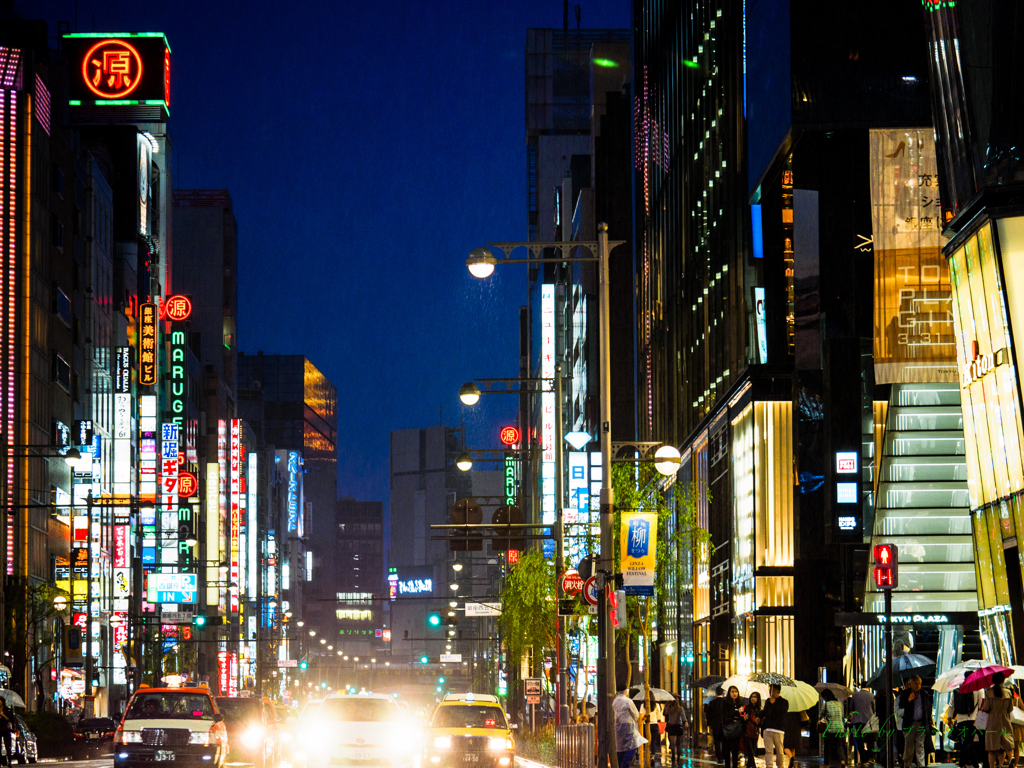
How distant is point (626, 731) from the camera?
2628cm

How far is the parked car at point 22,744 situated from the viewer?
43.3 metres

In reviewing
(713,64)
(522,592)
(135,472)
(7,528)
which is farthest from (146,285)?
(713,64)

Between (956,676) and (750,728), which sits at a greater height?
(956,676)

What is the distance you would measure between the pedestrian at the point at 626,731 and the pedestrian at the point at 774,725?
646 cm

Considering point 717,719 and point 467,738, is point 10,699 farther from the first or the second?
point 717,719

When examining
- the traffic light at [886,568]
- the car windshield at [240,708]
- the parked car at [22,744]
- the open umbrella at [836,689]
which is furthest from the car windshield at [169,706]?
the parked car at [22,744]

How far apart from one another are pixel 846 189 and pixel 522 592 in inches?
1067

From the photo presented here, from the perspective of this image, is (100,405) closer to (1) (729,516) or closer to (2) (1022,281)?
(1) (729,516)

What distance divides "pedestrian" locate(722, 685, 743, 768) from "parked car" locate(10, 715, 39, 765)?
69.4 ft

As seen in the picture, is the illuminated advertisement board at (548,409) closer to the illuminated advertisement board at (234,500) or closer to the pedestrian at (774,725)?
the illuminated advertisement board at (234,500)

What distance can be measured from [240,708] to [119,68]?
93503 millimetres

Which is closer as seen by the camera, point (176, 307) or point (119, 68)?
point (119, 68)

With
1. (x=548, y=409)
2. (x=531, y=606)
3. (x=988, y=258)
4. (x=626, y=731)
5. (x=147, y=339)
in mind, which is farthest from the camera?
(x=548, y=409)

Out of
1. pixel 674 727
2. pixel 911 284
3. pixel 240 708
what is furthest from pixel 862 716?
pixel 911 284
